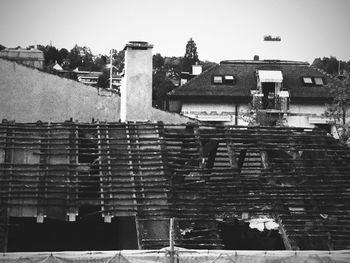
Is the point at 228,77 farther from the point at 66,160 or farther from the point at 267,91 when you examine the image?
the point at 66,160

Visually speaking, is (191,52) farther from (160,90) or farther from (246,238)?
(246,238)

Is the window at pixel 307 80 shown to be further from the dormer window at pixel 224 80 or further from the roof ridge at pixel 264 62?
the dormer window at pixel 224 80

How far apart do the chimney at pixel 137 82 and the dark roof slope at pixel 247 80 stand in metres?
20.7

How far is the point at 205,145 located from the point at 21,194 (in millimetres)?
5903

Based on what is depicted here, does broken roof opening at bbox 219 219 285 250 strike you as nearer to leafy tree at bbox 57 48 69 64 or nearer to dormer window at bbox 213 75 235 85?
dormer window at bbox 213 75 235 85

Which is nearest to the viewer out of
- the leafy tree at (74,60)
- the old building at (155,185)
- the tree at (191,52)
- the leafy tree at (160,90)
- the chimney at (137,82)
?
the old building at (155,185)

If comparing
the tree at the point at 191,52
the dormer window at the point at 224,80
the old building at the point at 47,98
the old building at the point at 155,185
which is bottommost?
the old building at the point at 155,185

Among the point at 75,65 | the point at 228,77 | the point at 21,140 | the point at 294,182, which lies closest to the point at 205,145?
the point at 294,182

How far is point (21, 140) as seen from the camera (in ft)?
48.2

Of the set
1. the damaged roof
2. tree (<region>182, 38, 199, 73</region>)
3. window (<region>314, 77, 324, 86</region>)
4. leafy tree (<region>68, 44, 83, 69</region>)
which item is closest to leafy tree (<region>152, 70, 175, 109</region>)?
window (<region>314, 77, 324, 86</region>)

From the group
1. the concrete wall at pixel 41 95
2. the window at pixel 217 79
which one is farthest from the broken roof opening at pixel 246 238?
the window at pixel 217 79

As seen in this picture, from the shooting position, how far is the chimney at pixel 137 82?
17656mm

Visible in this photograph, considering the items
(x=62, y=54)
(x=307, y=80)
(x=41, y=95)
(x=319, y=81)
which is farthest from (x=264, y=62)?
(x=62, y=54)

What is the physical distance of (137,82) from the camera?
1780 centimetres
